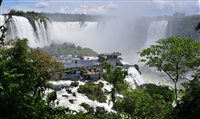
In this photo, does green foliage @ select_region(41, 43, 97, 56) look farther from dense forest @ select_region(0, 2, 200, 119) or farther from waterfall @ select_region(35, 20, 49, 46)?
dense forest @ select_region(0, 2, 200, 119)

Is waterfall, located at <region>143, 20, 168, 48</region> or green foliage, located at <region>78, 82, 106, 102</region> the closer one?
green foliage, located at <region>78, 82, 106, 102</region>

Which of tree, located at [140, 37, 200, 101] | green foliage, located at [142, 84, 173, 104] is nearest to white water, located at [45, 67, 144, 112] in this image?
green foliage, located at [142, 84, 173, 104]

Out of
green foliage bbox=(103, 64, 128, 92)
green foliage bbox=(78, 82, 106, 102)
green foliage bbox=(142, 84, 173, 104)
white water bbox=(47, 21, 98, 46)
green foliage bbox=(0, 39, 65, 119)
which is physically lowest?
white water bbox=(47, 21, 98, 46)

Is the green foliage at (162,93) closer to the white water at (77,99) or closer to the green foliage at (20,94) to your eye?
the green foliage at (20,94)

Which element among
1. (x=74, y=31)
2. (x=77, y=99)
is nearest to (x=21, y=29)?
(x=77, y=99)

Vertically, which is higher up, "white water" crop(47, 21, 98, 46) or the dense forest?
the dense forest

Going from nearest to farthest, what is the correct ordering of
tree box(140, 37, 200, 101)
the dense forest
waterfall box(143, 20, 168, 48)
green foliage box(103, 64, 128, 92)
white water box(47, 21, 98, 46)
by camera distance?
the dense forest < tree box(140, 37, 200, 101) < green foliage box(103, 64, 128, 92) < waterfall box(143, 20, 168, 48) < white water box(47, 21, 98, 46)

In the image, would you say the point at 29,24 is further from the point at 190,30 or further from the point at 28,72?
the point at 28,72

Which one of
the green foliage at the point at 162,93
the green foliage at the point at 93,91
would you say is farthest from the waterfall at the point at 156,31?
the green foliage at the point at 162,93
